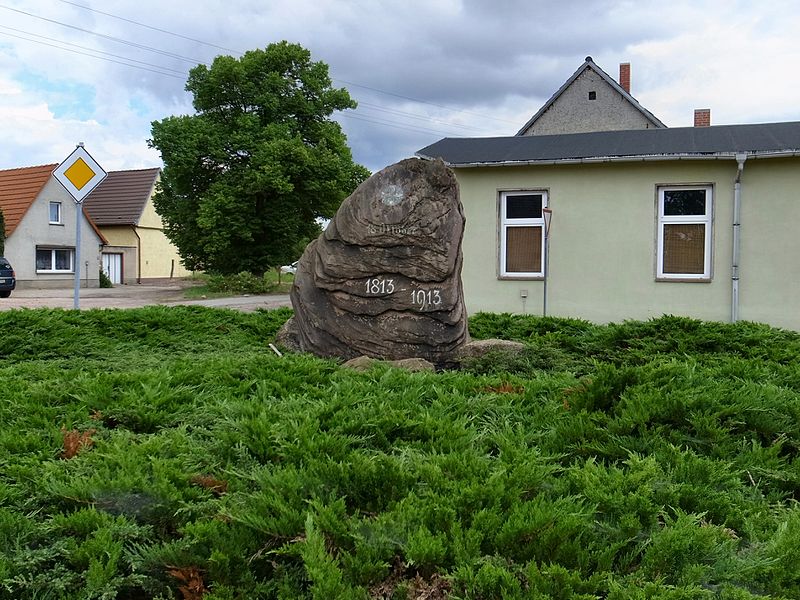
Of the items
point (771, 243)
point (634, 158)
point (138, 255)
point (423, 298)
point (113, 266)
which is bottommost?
point (423, 298)

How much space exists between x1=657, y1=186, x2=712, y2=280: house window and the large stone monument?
265 inches

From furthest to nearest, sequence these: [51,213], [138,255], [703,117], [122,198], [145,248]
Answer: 1. [122,198]
2. [145,248]
3. [138,255]
4. [51,213]
5. [703,117]

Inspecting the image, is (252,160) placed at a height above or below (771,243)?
above

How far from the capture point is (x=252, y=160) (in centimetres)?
2725

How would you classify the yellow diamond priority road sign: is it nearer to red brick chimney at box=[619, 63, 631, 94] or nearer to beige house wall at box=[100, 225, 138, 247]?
red brick chimney at box=[619, 63, 631, 94]

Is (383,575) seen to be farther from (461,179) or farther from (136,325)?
(461,179)

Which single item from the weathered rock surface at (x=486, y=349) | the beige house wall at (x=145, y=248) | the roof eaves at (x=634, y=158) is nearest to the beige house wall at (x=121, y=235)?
the beige house wall at (x=145, y=248)

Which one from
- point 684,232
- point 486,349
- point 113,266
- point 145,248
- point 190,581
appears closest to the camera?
point 190,581

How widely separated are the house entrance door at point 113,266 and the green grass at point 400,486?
3597cm

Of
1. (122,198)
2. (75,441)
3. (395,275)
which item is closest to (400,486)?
(75,441)

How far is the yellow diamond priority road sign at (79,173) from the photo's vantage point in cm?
924

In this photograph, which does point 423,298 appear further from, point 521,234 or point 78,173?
point 521,234

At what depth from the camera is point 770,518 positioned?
271 cm

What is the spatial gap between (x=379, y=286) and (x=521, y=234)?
693 centimetres
